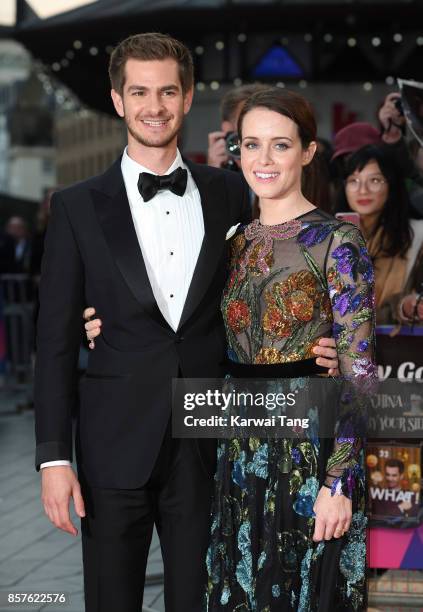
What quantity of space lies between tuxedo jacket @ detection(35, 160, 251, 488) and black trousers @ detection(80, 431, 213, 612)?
0.20ft

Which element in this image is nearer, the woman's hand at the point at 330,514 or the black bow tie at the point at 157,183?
the woman's hand at the point at 330,514

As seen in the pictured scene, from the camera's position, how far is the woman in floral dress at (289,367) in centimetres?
307

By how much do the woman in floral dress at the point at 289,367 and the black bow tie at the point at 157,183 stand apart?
0.24m

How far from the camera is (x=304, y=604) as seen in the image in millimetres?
3170

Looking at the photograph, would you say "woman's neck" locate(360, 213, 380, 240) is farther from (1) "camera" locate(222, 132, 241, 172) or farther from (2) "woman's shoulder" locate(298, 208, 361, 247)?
(2) "woman's shoulder" locate(298, 208, 361, 247)

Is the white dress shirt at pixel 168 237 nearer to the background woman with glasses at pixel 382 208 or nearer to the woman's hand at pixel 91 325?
the woman's hand at pixel 91 325

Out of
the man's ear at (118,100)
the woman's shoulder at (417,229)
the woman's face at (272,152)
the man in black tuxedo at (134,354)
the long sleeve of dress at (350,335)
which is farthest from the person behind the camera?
the woman's shoulder at (417,229)

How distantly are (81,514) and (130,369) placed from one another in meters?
0.45

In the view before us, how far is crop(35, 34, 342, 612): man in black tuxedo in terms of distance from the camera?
328 centimetres

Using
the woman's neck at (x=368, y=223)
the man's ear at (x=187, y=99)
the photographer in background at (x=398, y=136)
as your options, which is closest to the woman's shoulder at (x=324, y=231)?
the man's ear at (x=187, y=99)

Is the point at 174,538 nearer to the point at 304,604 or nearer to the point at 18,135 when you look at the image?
the point at 304,604

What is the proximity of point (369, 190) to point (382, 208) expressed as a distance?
0.34 feet

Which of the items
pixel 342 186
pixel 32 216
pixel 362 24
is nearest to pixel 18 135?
pixel 32 216

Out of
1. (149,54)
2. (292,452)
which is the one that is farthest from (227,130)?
(292,452)
